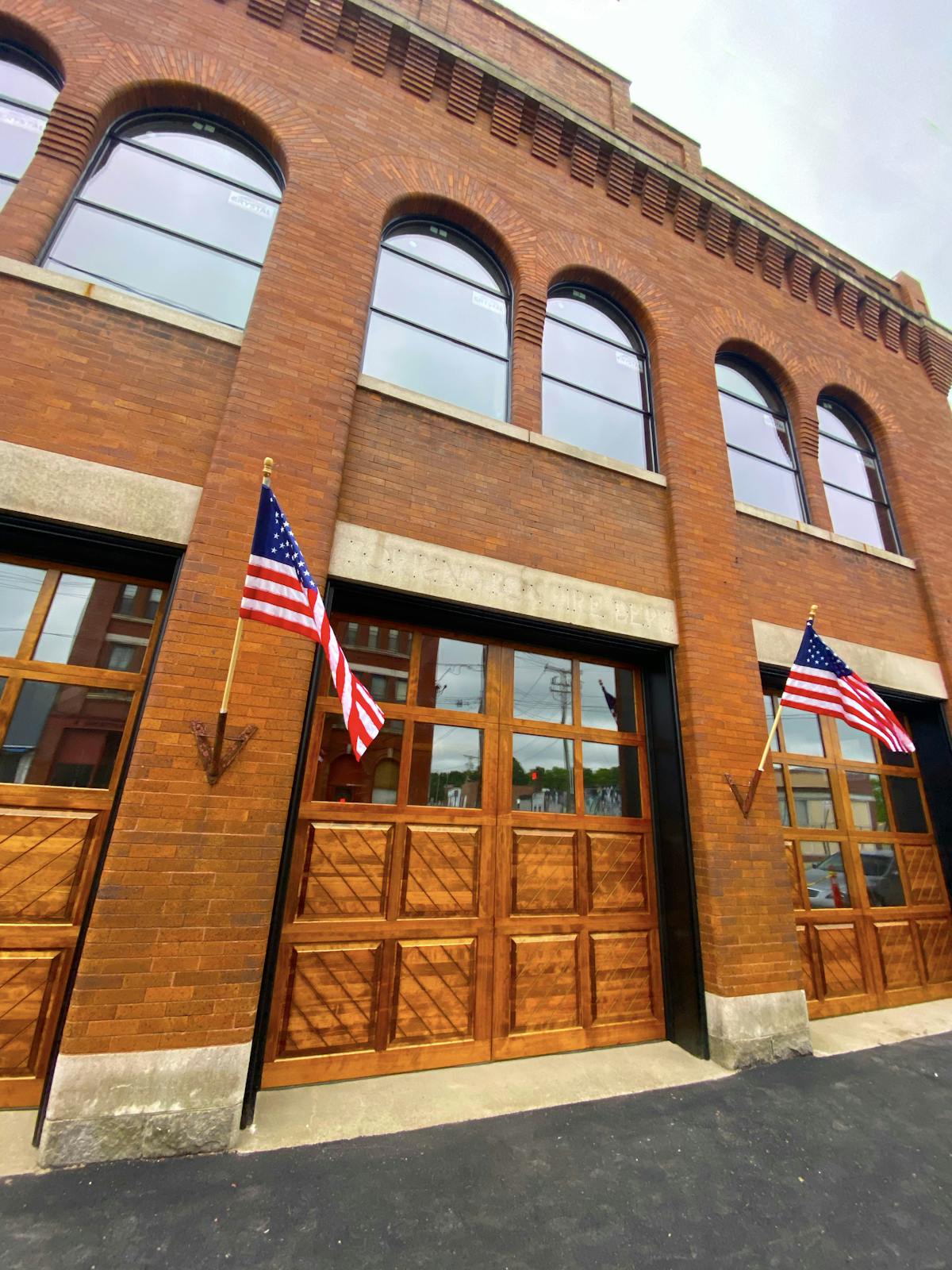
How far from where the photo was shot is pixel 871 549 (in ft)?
22.9

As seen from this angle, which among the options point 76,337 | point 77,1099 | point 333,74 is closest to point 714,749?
point 77,1099

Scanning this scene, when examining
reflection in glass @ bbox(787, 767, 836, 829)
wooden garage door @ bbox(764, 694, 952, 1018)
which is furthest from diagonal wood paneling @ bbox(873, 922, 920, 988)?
reflection in glass @ bbox(787, 767, 836, 829)

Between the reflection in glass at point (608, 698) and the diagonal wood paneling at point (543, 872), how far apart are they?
1106 mm

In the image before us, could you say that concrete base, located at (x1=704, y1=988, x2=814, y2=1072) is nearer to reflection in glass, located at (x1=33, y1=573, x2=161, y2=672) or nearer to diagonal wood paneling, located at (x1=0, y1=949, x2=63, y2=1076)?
diagonal wood paneling, located at (x1=0, y1=949, x2=63, y2=1076)

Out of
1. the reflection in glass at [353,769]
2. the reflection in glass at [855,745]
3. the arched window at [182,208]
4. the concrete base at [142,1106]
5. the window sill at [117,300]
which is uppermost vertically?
the arched window at [182,208]

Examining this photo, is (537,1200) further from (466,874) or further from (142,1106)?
(142,1106)

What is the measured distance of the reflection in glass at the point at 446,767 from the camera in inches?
177

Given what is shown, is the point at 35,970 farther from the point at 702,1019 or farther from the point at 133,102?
the point at 133,102

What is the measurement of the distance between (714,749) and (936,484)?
259 inches

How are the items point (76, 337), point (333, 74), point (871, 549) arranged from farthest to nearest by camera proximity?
1. point (871, 549)
2. point (333, 74)
3. point (76, 337)

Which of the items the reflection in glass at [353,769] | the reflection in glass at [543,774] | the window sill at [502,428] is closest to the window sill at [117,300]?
Answer: the window sill at [502,428]

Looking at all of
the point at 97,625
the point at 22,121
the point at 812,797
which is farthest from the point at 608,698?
the point at 22,121

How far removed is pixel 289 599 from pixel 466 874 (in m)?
2.64

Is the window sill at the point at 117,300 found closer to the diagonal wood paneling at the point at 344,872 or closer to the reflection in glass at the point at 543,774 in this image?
the diagonal wood paneling at the point at 344,872
